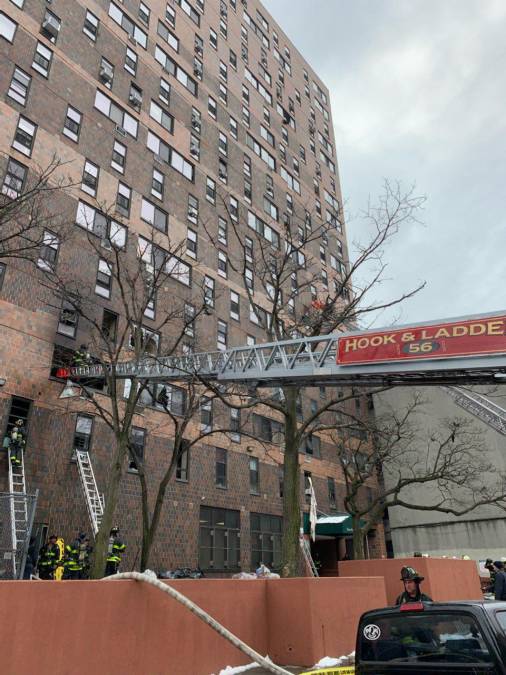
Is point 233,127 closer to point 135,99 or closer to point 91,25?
point 135,99

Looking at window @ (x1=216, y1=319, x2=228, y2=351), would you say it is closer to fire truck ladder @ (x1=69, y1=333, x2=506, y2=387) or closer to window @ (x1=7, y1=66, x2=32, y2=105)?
fire truck ladder @ (x1=69, y1=333, x2=506, y2=387)

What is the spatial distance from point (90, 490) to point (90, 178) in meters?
14.1

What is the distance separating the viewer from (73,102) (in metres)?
23.6

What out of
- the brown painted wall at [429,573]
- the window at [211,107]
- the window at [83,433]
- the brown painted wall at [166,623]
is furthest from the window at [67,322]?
the window at [211,107]

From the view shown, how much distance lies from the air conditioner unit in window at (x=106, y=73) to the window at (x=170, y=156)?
3.31m

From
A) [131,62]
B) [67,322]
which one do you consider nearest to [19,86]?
[131,62]

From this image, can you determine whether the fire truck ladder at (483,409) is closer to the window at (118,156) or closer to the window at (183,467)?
the window at (183,467)

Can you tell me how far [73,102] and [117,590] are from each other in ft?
77.3

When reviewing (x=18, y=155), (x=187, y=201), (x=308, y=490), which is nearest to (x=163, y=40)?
(x=187, y=201)

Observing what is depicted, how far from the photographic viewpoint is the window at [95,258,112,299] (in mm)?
21688

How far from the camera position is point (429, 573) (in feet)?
44.7

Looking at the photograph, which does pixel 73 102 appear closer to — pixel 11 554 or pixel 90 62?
pixel 90 62

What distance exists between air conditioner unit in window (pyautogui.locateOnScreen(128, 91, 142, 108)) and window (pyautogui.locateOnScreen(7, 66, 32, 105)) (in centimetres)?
664

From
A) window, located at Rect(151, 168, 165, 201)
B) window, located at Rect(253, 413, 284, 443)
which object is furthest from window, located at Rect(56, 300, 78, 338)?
window, located at Rect(253, 413, 284, 443)
